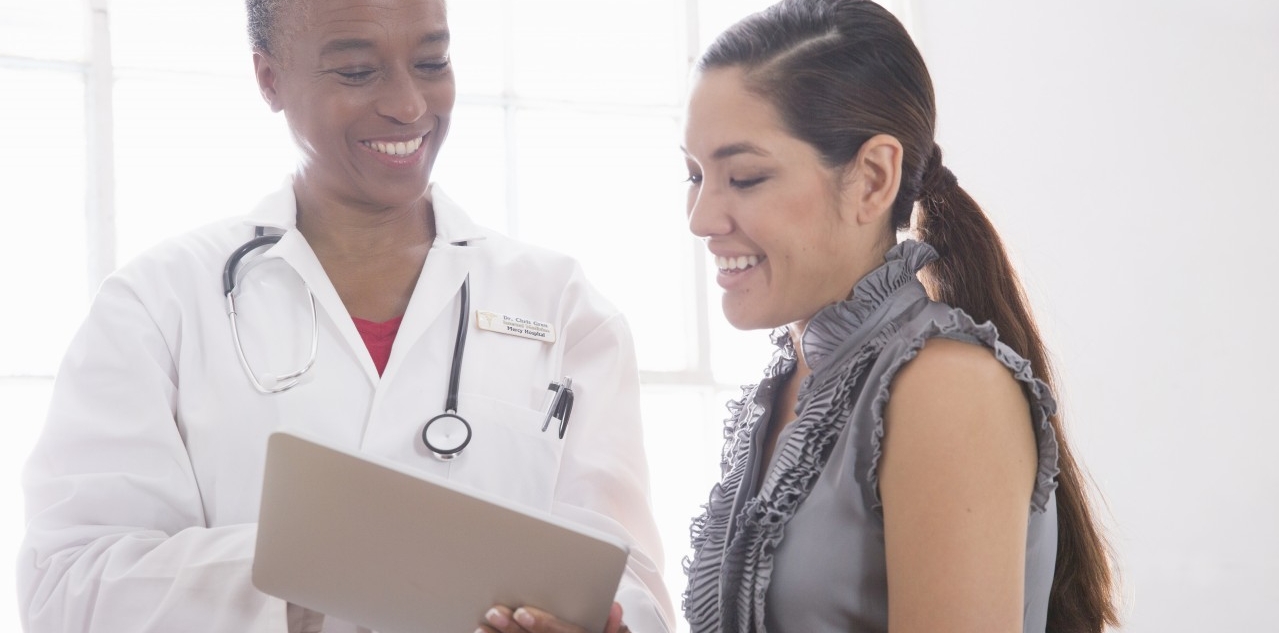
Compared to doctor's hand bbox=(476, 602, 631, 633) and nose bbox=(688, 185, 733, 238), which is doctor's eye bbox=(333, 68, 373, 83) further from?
doctor's hand bbox=(476, 602, 631, 633)

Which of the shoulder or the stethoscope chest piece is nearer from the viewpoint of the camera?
the shoulder

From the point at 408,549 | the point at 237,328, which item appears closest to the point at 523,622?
the point at 408,549

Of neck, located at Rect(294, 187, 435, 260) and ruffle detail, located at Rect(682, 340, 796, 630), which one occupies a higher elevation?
neck, located at Rect(294, 187, 435, 260)

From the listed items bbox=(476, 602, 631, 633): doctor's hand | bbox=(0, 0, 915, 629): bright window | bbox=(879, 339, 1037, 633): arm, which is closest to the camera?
bbox=(879, 339, 1037, 633): arm

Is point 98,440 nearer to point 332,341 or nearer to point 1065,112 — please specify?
point 332,341

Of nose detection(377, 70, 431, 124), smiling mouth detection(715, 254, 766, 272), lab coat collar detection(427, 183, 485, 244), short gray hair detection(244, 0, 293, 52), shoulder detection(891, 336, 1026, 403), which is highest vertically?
short gray hair detection(244, 0, 293, 52)

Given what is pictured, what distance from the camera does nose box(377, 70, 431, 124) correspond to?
1.67 meters

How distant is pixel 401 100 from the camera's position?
167 centimetres

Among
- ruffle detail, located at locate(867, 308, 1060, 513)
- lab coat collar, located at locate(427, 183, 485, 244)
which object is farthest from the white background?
ruffle detail, located at locate(867, 308, 1060, 513)

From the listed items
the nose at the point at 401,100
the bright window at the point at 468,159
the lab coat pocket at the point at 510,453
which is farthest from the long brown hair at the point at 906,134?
the bright window at the point at 468,159

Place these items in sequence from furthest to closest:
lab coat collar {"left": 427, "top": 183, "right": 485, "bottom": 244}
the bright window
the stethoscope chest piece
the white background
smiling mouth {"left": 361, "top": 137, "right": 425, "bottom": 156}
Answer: the white background < the bright window < lab coat collar {"left": 427, "top": 183, "right": 485, "bottom": 244} < smiling mouth {"left": 361, "top": 137, "right": 425, "bottom": 156} < the stethoscope chest piece

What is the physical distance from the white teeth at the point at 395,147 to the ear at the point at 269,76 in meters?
0.16

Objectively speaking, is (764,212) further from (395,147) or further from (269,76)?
(269,76)

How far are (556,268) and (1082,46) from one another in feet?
6.65
